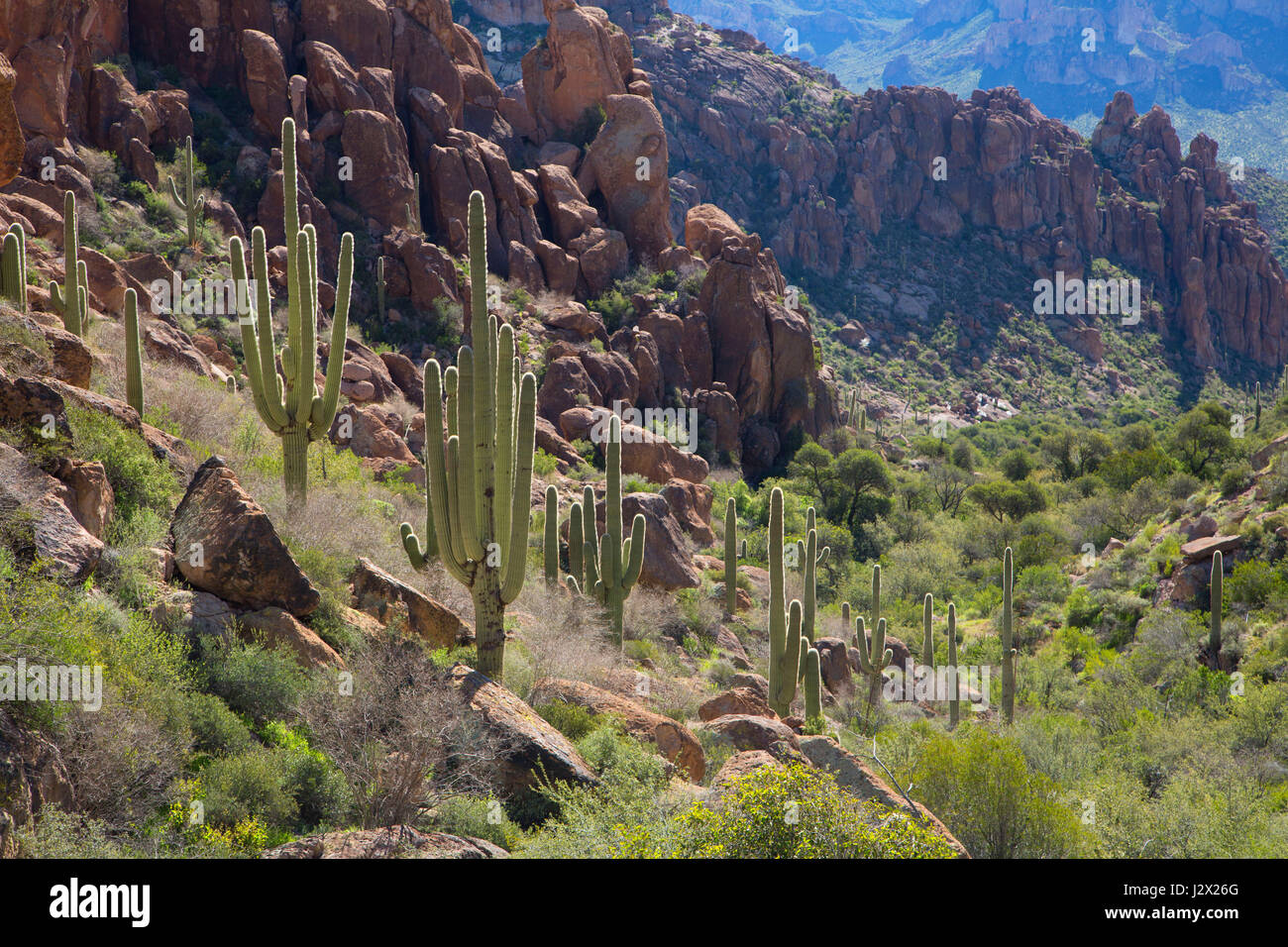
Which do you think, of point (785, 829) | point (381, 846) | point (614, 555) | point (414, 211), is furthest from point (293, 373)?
point (414, 211)

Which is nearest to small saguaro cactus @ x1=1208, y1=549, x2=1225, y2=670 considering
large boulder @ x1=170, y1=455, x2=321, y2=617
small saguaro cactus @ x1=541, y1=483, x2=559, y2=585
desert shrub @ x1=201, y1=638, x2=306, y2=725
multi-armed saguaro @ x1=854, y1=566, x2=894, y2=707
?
multi-armed saguaro @ x1=854, y1=566, x2=894, y2=707

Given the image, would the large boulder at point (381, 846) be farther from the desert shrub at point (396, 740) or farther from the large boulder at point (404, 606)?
the large boulder at point (404, 606)

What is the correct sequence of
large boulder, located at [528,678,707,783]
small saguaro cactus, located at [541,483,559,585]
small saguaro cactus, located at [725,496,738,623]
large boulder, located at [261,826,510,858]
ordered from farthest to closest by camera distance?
1. small saguaro cactus, located at [725,496,738,623]
2. small saguaro cactus, located at [541,483,559,585]
3. large boulder, located at [528,678,707,783]
4. large boulder, located at [261,826,510,858]

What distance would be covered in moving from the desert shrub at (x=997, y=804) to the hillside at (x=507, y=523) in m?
0.04

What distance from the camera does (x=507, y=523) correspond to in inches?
373

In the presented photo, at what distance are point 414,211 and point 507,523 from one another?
24.0 meters

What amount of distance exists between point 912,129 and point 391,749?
87606 mm

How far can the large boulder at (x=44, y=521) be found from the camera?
703 centimetres

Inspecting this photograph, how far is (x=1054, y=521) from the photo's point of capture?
109 ft

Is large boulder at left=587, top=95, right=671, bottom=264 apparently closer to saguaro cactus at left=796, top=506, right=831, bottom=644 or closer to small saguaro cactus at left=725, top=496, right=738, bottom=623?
small saguaro cactus at left=725, top=496, right=738, bottom=623

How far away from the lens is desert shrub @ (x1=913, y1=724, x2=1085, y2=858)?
9.09 meters

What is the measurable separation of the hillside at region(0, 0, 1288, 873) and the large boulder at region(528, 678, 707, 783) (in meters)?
0.05

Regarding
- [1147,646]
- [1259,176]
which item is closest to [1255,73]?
[1259,176]
